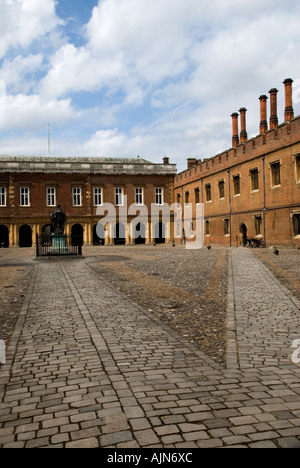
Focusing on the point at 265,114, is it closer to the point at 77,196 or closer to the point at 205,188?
the point at 205,188

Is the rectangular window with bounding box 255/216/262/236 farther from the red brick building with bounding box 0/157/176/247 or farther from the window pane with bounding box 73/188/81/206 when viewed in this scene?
the window pane with bounding box 73/188/81/206

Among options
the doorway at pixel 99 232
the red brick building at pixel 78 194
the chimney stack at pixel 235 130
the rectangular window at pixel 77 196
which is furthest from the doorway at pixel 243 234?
the rectangular window at pixel 77 196

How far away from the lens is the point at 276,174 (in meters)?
27.4

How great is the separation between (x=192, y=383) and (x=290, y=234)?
921 inches

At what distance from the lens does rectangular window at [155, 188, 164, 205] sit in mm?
46844

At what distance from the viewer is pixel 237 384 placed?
3971 mm

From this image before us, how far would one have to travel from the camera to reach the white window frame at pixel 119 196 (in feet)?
148

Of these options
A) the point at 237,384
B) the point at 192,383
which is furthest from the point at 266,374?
the point at 192,383

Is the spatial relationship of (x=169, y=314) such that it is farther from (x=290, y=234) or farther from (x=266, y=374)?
(x=290, y=234)

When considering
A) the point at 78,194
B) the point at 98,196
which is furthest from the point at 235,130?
the point at 78,194

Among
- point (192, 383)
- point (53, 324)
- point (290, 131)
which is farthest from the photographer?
point (290, 131)

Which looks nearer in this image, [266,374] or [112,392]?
[112,392]

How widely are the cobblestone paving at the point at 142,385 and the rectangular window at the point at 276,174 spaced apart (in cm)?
2151

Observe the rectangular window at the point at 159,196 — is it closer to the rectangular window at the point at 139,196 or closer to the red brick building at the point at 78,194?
the red brick building at the point at 78,194
